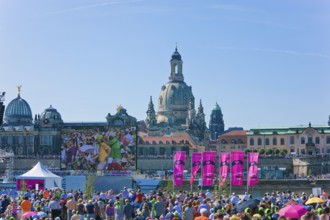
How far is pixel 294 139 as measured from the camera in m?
116

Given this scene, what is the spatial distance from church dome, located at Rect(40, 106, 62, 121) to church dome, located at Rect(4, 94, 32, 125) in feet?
23.9

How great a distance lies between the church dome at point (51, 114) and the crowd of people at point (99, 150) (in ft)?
164

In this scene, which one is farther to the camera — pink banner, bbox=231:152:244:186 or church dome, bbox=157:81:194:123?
A: church dome, bbox=157:81:194:123

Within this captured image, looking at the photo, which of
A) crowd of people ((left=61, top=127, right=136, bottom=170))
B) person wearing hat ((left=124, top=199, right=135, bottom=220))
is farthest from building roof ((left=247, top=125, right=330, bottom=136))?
person wearing hat ((left=124, top=199, right=135, bottom=220))

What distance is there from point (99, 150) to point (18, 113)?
6259cm

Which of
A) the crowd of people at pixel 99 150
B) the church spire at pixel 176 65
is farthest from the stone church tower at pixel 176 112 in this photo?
the crowd of people at pixel 99 150

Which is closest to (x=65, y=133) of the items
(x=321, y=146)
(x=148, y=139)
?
(x=148, y=139)

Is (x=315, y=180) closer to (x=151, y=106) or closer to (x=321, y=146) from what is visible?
(x=321, y=146)

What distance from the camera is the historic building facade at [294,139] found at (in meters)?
113

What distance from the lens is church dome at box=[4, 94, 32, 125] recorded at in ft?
400

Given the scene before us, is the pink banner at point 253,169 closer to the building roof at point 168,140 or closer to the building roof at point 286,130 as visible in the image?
the building roof at point 168,140

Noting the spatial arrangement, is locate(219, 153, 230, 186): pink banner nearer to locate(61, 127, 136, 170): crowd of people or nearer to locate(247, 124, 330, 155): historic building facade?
locate(61, 127, 136, 170): crowd of people

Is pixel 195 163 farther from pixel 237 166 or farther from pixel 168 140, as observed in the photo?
pixel 168 140

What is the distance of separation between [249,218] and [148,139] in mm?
98177
